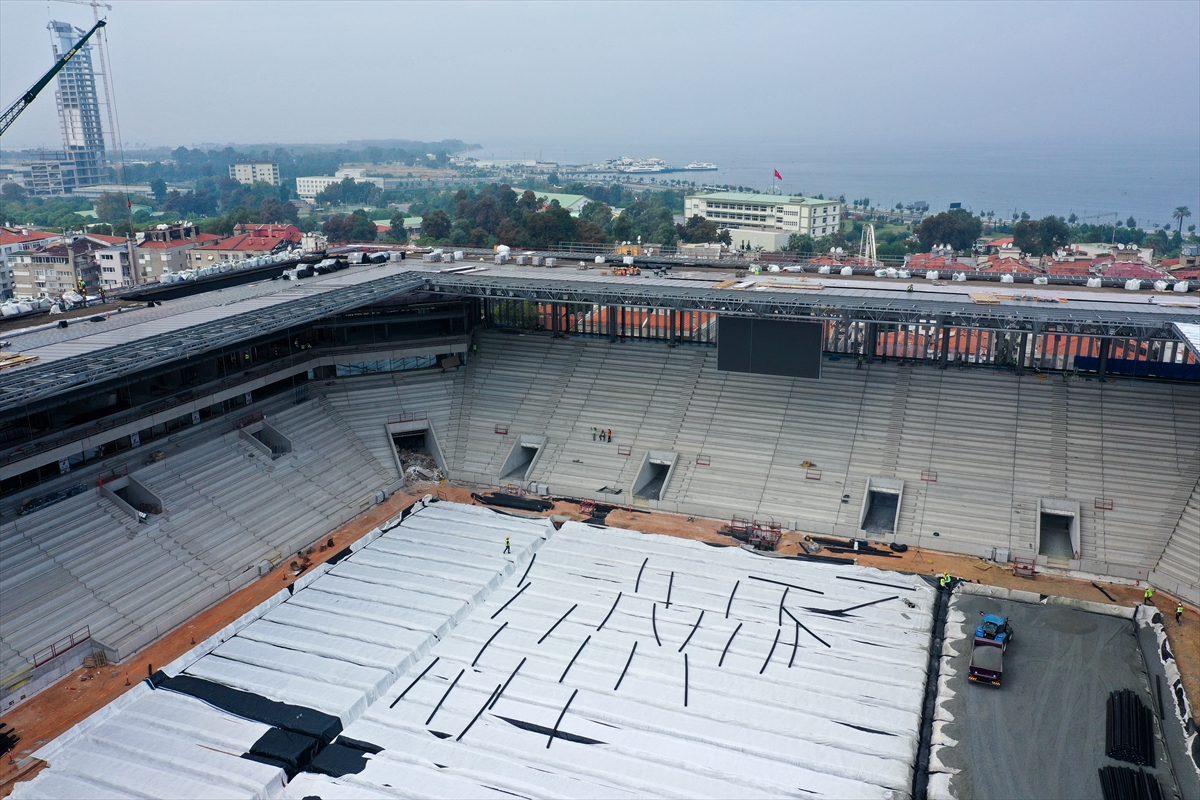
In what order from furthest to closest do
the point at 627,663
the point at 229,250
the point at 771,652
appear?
1. the point at 229,250
2. the point at 771,652
3. the point at 627,663

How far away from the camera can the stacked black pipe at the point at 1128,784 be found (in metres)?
21.6

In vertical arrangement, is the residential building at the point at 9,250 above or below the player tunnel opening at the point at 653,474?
above

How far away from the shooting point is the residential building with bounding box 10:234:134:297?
3979 inches

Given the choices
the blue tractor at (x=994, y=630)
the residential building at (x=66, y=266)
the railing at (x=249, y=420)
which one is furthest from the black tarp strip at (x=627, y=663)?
the residential building at (x=66, y=266)

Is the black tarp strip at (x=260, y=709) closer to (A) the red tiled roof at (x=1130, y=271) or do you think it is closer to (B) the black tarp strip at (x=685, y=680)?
(B) the black tarp strip at (x=685, y=680)

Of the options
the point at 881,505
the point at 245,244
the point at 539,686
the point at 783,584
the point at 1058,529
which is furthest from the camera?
the point at 245,244

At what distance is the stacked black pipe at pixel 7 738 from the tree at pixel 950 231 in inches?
5119

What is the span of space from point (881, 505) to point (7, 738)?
35456mm

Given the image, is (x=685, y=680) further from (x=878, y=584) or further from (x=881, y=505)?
(x=881, y=505)

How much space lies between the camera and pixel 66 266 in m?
101

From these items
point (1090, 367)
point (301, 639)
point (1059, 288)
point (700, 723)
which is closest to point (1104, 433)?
point (1090, 367)

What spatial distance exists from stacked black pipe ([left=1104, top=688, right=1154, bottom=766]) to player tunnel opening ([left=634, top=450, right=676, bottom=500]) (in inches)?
841

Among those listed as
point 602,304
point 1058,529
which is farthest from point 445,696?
point 1058,529

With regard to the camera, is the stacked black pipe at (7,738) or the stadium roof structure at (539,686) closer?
the stadium roof structure at (539,686)
